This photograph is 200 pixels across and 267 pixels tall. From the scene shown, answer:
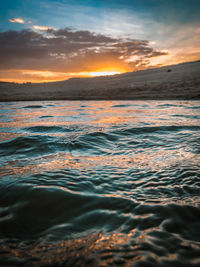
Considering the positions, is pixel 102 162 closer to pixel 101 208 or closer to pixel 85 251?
pixel 101 208

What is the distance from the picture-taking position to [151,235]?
4.39 ft

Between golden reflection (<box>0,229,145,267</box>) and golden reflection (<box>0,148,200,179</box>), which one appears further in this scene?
golden reflection (<box>0,148,200,179</box>)

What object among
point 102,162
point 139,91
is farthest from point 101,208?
point 139,91

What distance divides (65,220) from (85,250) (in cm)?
38

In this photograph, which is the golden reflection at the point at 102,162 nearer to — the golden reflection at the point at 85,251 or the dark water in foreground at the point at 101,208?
the dark water in foreground at the point at 101,208

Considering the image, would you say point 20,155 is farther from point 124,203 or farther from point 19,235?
point 124,203

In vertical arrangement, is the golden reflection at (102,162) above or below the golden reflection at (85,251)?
above

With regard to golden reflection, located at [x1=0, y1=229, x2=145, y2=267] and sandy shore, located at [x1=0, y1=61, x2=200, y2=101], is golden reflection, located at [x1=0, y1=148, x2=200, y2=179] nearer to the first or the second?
golden reflection, located at [x1=0, y1=229, x2=145, y2=267]

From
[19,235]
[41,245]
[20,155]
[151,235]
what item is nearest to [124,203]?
[151,235]

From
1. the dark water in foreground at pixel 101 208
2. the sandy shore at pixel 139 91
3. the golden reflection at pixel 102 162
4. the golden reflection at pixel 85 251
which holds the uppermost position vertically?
the sandy shore at pixel 139 91

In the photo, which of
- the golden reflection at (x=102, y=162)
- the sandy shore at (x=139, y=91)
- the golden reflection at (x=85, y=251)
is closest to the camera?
the golden reflection at (x=85, y=251)

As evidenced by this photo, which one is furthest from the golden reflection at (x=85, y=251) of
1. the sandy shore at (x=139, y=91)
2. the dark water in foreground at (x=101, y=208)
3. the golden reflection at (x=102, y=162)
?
the sandy shore at (x=139, y=91)

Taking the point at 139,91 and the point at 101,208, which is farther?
the point at 139,91

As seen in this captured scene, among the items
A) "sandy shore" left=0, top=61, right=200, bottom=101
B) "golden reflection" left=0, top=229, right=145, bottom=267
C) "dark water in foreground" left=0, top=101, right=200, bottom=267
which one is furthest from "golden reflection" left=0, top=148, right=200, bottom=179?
"sandy shore" left=0, top=61, right=200, bottom=101
